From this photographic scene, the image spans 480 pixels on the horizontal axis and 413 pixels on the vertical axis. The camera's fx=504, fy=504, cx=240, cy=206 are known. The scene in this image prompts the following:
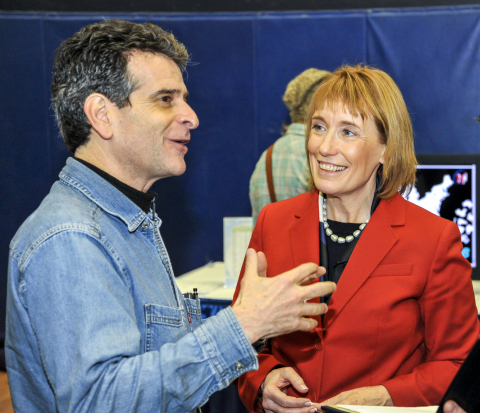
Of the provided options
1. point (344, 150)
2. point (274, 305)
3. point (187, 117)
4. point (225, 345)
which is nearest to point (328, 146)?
point (344, 150)

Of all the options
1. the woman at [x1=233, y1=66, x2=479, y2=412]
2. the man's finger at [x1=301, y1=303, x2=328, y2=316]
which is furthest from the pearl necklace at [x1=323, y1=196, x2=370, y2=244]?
the man's finger at [x1=301, y1=303, x2=328, y2=316]

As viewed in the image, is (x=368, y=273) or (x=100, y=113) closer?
(x=100, y=113)

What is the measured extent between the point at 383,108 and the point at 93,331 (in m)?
1.10

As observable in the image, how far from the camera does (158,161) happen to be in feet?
4.29

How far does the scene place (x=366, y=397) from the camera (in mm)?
1394

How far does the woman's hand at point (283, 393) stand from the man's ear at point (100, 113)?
83 cm

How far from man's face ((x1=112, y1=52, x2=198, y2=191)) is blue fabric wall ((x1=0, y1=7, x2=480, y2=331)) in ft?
11.7

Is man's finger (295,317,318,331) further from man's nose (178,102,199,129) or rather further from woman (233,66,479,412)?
man's nose (178,102,199,129)

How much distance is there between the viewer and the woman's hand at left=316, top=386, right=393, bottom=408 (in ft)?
4.55

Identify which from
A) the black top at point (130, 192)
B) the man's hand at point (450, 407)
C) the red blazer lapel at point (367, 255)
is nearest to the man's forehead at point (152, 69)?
the black top at point (130, 192)

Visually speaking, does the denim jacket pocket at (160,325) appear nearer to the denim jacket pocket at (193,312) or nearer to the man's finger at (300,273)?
the denim jacket pocket at (193,312)

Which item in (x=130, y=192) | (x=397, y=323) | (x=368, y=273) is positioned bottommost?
(x=397, y=323)

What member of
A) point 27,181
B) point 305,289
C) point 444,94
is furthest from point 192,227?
point 305,289

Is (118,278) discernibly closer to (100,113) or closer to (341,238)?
(100,113)
